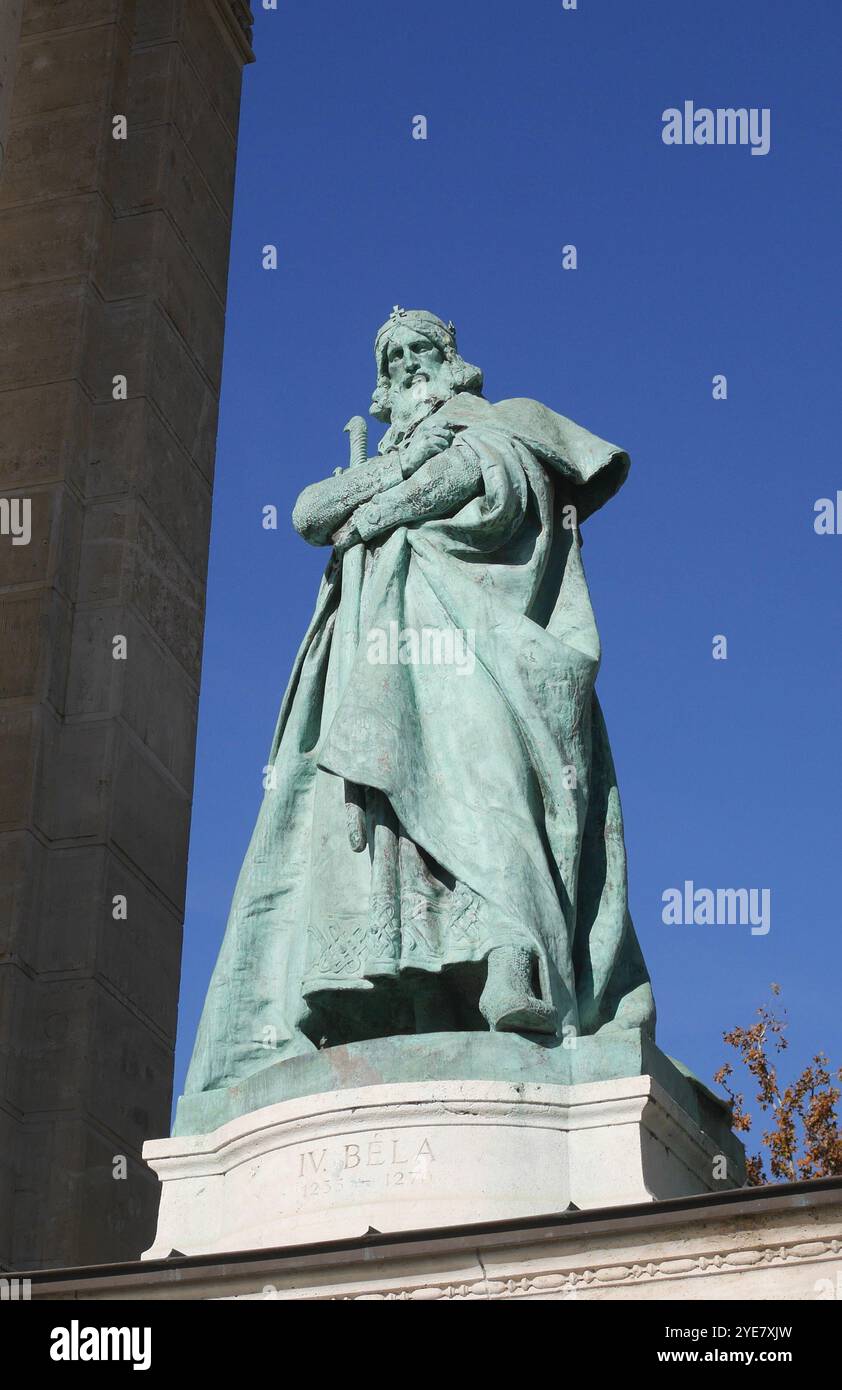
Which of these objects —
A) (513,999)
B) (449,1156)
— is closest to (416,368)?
(513,999)

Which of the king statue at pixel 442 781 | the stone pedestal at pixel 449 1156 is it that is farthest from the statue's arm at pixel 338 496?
the stone pedestal at pixel 449 1156

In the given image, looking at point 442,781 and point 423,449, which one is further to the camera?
point 423,449

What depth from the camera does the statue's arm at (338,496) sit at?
1112 cm

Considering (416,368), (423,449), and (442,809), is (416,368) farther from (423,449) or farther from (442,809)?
(442,809)

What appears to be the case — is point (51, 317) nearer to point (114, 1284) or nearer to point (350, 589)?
point (350, 589)

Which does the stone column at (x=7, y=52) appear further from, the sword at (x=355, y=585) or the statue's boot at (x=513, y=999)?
the statue's boot at (x=513, y=999)

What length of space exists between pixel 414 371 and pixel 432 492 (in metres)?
1.16

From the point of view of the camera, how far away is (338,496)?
1123 cm

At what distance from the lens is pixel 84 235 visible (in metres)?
15.9

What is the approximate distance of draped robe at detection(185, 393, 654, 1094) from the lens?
32.0 ft

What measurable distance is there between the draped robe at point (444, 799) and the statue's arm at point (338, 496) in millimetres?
146
